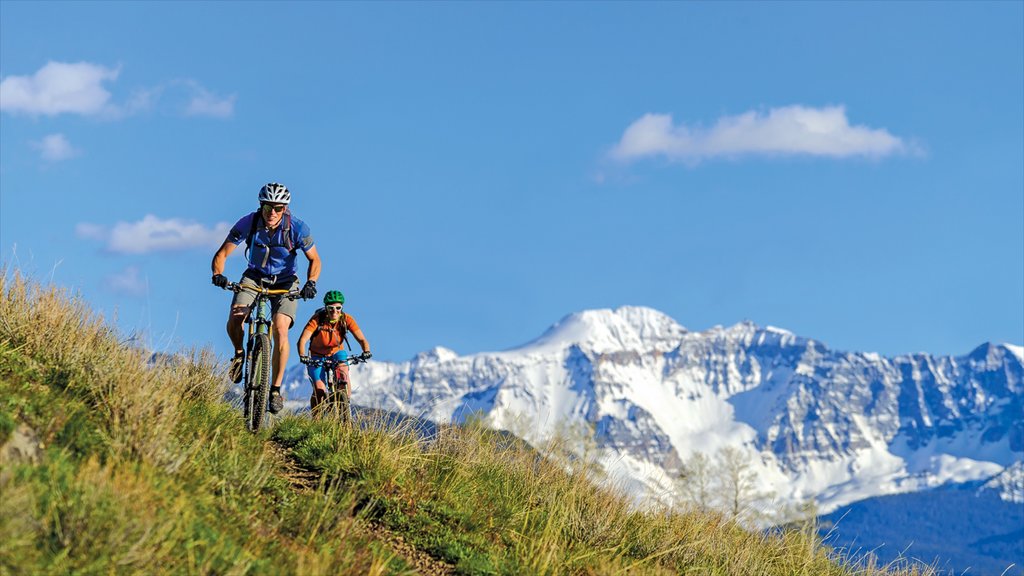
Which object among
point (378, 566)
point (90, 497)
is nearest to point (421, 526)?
point (378, 566)

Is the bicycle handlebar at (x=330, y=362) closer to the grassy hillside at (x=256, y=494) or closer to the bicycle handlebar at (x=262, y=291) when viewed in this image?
the bicycle handlebar at (x=262, y=291)

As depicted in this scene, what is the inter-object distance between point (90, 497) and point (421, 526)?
3.42 metres

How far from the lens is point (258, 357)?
12.8 m

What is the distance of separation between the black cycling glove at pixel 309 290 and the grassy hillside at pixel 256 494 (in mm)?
1321

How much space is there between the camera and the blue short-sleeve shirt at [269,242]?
1303cm

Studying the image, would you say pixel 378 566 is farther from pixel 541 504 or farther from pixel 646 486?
pixel 646 486

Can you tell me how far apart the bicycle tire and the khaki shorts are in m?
0.35

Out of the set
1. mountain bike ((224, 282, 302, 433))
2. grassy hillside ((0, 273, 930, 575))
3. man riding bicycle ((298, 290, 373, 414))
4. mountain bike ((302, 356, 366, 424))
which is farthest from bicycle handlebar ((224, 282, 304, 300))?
man riding bicycle ((298, 290, 373, 414))

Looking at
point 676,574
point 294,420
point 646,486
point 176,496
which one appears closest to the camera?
point 176,496

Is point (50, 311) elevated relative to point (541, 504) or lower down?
elevated

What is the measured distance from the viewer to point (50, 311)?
1154cm

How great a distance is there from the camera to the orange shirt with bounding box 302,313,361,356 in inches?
589

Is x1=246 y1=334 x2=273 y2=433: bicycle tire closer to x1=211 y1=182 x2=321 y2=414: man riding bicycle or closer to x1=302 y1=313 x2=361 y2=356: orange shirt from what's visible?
x1=211 y1=182 x2=321 y2=414: man riding bicycle

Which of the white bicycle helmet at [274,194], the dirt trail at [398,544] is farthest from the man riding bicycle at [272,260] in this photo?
the dirt trail at [398,544]
